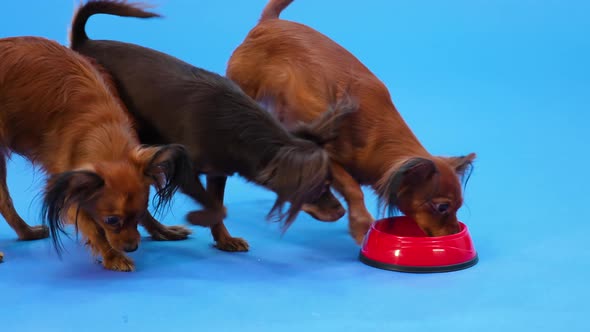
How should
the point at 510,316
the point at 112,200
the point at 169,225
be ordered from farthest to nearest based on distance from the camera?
1. the point at 169,225
2. the point at 112,200
3. the point at 510,316

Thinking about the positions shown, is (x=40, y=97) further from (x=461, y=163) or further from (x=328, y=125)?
(x=461, y=163)

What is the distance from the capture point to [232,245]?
19.8ft

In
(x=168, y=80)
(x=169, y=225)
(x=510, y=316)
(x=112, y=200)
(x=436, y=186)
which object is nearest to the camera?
(x=510, y=316)

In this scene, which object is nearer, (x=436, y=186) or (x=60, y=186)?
(x=60, y=186)

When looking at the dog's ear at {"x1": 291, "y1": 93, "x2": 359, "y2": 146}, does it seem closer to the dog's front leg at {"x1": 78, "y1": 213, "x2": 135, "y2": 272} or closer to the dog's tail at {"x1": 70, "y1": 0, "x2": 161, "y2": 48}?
the dog's front leg at {"x1": 78, "y1": 213, "x2": 135, "y2": 272}

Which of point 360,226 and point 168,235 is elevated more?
point 360,226

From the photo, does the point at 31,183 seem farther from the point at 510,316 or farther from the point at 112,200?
the point at 510,316

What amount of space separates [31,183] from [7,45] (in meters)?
2.12

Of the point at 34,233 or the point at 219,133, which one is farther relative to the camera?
the point at 34,233

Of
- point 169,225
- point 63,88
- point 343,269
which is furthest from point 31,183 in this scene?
point 343,269

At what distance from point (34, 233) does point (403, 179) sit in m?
2.59

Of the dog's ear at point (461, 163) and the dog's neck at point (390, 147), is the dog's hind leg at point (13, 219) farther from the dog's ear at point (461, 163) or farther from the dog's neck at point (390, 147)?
the dog's ear at point (461, 163)

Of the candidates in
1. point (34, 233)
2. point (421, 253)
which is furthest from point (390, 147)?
point (34, 233)

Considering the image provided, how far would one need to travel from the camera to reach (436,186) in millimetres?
5512
